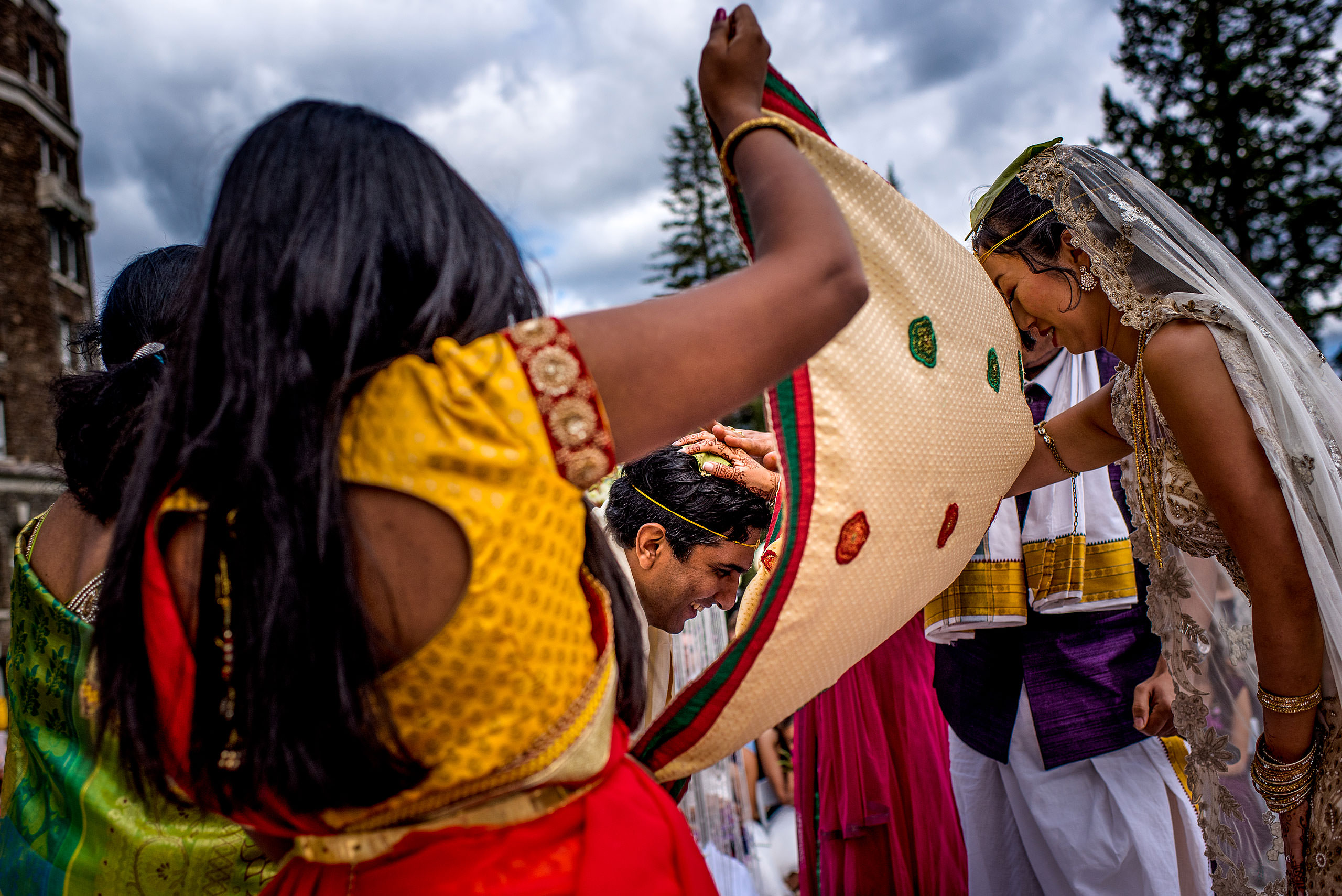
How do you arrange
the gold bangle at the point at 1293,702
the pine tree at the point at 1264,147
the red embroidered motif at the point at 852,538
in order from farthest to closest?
the pine tree at the point at 1264,147 < the gold bangle at the point at 1293,702 < the red embroidered motif at the point at 852,538

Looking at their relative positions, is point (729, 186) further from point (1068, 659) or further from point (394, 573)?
point (1068, 659)

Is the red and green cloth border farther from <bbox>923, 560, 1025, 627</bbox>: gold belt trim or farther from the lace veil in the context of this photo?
<bbox>923, 560, 1025, 627</bbox>: gold belt trim

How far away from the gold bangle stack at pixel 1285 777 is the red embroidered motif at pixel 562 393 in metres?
1.59

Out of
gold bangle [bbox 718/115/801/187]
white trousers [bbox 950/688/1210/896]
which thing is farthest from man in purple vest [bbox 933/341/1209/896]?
gold bangle [bbox 718/115/801/187]

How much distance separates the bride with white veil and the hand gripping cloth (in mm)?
522

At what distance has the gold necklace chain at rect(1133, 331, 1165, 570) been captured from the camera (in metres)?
1.74

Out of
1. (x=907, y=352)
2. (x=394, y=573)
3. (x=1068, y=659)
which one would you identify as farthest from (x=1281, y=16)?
(x=394, y=573)

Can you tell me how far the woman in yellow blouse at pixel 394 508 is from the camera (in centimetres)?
81

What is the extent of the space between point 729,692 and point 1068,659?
1837 mm

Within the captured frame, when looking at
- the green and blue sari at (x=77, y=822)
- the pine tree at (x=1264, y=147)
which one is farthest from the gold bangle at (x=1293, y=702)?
the pine tree at (x=1264, y=147)

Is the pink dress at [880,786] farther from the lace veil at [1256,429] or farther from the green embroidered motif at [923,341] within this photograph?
the green embroidered motif at [923,341]

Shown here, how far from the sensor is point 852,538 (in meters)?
1.18

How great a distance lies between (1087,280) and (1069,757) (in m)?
1.50

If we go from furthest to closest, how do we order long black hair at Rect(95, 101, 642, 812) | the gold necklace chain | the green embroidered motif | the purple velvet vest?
the purple velvet vest, the gold necklace chain, the green embroidered motif, long black hair at Rect(95, 101, 642, 812)
